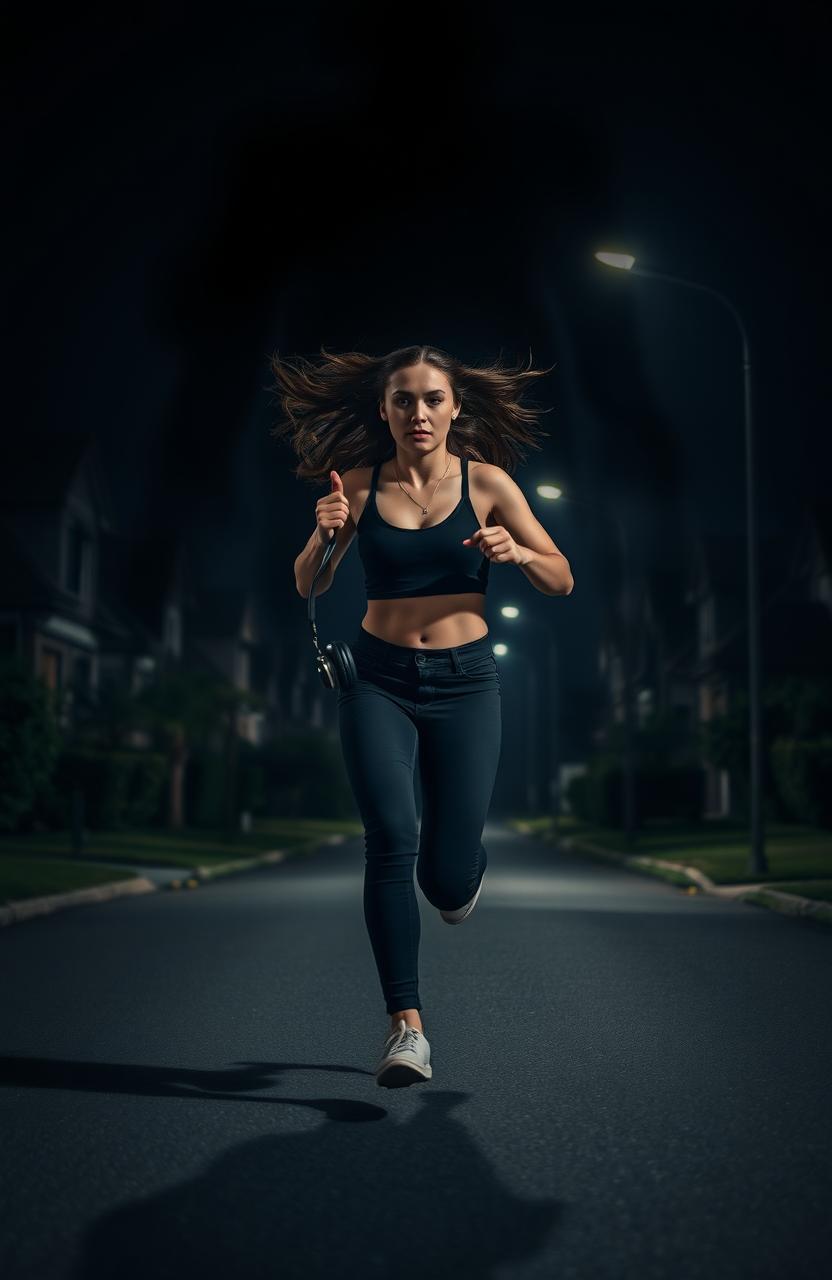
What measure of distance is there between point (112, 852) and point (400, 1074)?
2096 centimetres

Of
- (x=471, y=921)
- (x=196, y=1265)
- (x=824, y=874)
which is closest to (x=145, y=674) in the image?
(x=824, y=874)

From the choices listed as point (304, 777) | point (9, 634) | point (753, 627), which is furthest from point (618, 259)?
point (304, 777)

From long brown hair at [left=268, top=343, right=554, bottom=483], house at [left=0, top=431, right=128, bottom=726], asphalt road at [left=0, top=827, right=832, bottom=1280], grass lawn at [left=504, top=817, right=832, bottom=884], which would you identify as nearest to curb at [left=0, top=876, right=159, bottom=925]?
asphalt road at [left=0, top=827, right=832, bottom=1280]

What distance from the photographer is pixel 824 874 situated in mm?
18922

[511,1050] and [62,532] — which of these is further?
[62,532]

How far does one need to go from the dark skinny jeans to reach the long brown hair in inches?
34.2

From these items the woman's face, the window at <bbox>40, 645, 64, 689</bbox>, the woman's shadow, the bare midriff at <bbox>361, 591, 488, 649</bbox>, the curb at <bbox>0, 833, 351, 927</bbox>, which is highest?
the window at <bbox>40, 645, 64, 689</bbox>

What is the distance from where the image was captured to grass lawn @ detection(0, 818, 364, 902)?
17234 millimetres

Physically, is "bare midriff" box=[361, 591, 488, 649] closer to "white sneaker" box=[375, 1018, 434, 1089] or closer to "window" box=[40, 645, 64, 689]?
"white sneaker" box=[375, 1018, 434, 1089]

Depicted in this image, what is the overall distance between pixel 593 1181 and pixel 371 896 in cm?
158

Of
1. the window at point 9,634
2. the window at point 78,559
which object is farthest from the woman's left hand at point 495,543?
the window at point 78,559

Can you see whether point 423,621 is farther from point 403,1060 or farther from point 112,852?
point 112,852

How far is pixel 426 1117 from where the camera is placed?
210 inches

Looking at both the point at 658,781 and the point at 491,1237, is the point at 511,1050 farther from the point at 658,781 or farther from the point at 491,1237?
the point at 658,781
